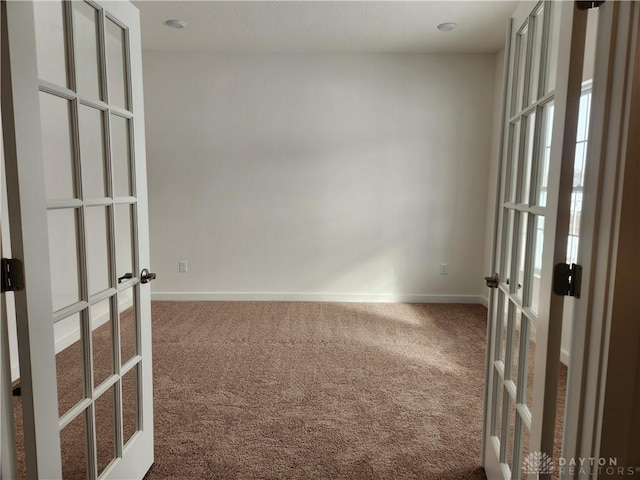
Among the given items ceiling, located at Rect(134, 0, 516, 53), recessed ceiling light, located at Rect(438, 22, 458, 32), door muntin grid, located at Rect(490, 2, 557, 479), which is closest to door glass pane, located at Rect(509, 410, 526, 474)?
door muntin grid, located at Rect(490, 2, 557, 479)

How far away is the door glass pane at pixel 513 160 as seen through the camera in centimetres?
167

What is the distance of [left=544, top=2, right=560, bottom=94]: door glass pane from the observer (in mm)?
1339

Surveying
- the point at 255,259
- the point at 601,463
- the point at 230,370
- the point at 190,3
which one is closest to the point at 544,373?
the point at 601,463

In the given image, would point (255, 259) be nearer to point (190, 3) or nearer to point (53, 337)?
point (190, 3)

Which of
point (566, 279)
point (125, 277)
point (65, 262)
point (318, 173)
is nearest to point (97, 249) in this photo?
point (65, 262)

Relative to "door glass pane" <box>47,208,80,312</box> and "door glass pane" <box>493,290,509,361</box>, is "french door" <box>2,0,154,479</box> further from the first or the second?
"door glass pane" <box>493,290,509,361</box>

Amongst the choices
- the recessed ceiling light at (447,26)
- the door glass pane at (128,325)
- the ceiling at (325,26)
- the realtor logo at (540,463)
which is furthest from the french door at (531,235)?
the recessed ceiling light at (447,26)

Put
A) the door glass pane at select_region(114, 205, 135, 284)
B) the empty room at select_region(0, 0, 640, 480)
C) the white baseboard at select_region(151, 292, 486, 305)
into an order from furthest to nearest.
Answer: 1. the white baseboard at select_region(151, 292, 486, 305)
2. the door glass pane at select_region(114, 205, 135, 284)
3. the empty room at select_region(0, 0, 640, 480)

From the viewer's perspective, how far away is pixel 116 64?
1657 mm

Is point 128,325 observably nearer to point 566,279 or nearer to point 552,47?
point 566,279

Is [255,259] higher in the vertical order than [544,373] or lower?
lower

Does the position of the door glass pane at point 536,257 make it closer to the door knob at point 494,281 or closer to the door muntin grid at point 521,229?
the door muntin grid at point 521,229

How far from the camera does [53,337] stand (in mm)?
1224

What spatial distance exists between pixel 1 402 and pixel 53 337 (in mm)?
221
